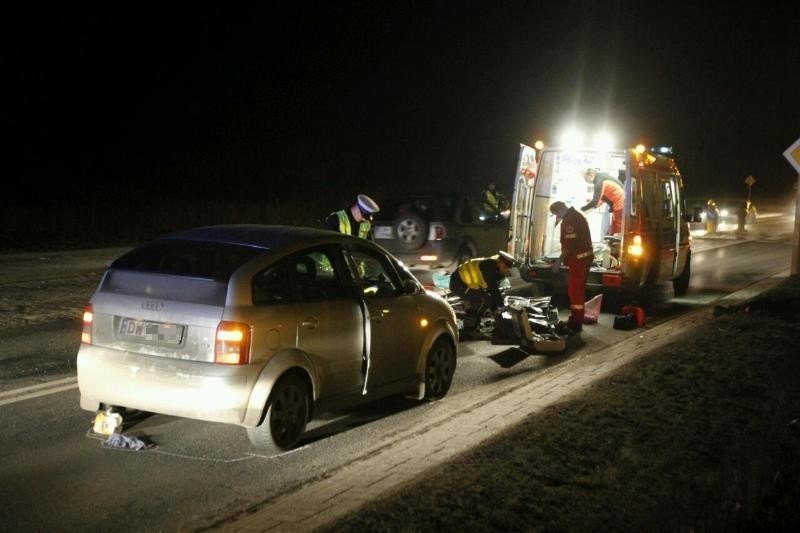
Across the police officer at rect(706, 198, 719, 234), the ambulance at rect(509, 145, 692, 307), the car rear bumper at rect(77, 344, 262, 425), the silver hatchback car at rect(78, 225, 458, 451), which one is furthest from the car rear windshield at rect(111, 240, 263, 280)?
the police officer at rect(706, 198, 719, 234)

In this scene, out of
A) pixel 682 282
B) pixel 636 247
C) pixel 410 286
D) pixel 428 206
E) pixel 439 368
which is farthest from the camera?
pixel 428 206

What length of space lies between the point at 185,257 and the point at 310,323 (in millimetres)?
1009

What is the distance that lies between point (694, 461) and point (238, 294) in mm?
3074

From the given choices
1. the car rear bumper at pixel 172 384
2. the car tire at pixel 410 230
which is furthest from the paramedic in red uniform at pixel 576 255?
the car rear bumper at pixel 172 384

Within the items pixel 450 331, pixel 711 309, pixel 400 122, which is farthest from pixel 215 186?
pixel 450 331

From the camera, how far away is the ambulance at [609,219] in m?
13.3

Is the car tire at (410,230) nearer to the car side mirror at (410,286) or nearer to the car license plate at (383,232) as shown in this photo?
the car license plate at (383,232)

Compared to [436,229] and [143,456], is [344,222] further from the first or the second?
[436,229]

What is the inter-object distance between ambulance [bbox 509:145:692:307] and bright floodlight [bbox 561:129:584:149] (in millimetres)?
103

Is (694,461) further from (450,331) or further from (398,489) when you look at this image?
(450,331)

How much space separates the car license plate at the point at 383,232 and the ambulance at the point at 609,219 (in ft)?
9.82

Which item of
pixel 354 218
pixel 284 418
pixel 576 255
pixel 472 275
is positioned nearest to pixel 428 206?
pixel 576 255

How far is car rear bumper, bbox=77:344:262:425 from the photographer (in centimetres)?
574

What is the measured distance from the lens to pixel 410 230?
54.4 feet
